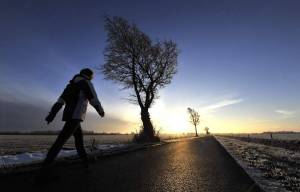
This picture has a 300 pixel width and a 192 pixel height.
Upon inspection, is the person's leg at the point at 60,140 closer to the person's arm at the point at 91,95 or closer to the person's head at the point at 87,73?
the person's arm at the point at 91,95

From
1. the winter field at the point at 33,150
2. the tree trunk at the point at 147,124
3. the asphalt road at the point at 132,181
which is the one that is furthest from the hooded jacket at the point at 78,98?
the tree trunk at the point at 147,124

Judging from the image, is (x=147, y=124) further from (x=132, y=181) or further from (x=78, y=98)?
(x=132, y=181)

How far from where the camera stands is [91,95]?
5.96 m

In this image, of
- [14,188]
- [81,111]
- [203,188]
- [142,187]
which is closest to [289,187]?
[203,188]

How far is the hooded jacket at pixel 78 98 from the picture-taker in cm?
578

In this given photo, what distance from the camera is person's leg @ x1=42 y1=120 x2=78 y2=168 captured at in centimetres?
520

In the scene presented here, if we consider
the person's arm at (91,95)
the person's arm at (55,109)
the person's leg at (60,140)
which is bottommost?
the person's leg at (60,140)

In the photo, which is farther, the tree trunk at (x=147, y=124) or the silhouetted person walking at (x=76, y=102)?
the tree trunk at (x=147, y=124)

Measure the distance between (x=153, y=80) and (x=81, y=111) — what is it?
24.2 meters

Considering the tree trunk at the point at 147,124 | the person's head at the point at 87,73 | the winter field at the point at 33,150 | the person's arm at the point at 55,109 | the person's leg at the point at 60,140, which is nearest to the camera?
the person's leg at the point at 60,140

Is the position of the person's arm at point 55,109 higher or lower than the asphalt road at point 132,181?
higher

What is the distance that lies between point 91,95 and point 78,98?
0.26m

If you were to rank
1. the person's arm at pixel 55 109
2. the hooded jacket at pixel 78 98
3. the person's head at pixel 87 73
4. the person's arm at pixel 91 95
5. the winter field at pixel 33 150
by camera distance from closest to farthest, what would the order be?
the person's arm at pixel 55 109 < the hooded jacket at pixel 78 98 < the person's arm at pixel 91 95 < the person's head at pixel 87 73 < the winter field at pixel 33 150

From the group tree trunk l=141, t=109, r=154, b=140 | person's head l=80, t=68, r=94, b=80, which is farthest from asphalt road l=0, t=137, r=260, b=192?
tree trunk l=141, t=109, r=154, b=140
